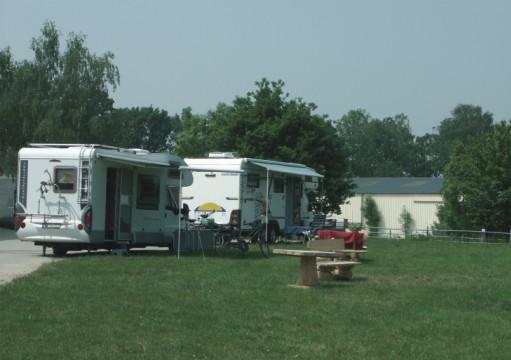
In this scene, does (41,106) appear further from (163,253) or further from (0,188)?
(163,253)

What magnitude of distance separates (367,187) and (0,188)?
1032 inches

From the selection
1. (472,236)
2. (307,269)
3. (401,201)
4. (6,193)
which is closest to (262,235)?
(307,269)

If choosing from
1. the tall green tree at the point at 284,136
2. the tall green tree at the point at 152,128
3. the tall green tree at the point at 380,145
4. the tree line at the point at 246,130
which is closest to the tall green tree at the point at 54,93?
the tree line at the point at 246,130

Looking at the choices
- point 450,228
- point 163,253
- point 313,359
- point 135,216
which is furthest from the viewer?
point 450,228

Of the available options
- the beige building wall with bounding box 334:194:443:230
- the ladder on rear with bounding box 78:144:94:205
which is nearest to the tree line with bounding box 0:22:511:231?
the beige building wall with bounding box 334:194:443:230

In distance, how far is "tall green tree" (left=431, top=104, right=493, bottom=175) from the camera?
4267 inches

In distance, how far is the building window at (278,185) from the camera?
28.0m

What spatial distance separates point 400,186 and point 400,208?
2881 millimetres

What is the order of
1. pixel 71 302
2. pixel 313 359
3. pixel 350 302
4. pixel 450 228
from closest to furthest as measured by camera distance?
pixel 313 359
pixel 71 302
pixel 350 302
pixel 450 228

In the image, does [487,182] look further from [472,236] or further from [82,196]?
[82,196]

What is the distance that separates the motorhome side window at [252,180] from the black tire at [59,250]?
284 inches

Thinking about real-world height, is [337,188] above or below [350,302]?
above

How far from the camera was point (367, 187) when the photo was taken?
61.2 metres

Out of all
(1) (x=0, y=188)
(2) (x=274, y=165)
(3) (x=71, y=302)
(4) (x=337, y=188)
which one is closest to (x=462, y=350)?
(3) (x=71, y=302)
